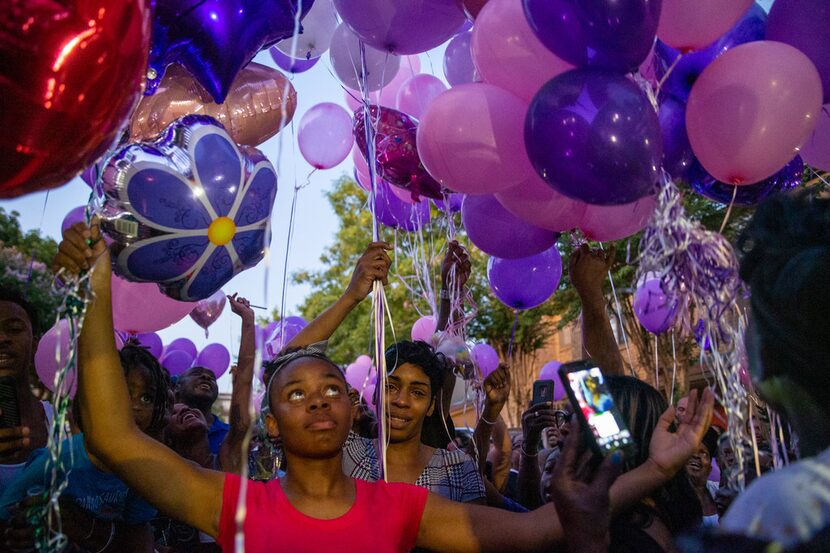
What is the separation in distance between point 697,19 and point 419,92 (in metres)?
2.25

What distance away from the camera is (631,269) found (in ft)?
35.1

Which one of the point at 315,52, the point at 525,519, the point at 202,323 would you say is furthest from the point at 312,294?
the point at 525,519

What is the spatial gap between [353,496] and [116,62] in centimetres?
132

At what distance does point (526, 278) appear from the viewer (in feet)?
15.0

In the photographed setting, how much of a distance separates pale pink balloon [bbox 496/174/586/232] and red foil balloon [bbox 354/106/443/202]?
898 mm

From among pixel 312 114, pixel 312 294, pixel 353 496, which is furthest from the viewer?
pixel 312 294

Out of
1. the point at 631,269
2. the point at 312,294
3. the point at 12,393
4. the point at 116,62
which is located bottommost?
the point at 12,393

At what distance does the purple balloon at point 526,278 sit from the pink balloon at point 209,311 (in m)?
2.40

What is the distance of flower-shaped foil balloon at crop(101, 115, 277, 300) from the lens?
98.6 inches

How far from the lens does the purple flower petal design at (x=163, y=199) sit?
2.50 metres

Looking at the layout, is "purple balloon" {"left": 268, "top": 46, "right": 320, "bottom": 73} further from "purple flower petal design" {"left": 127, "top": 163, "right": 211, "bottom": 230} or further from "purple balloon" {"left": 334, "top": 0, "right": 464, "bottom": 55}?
"purple flower petal design" {"left": 127, "top": 163, "right": 211, "bottom": 230}

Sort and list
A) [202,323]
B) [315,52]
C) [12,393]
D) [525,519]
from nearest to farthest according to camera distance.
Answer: [525,519] → [12,393] → [315,52] → [202,323]

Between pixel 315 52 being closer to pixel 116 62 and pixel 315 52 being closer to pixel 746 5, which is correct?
pixel 746 5

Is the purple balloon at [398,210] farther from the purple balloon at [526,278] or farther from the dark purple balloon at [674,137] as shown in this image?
the dark purple balloon at [674,137]
